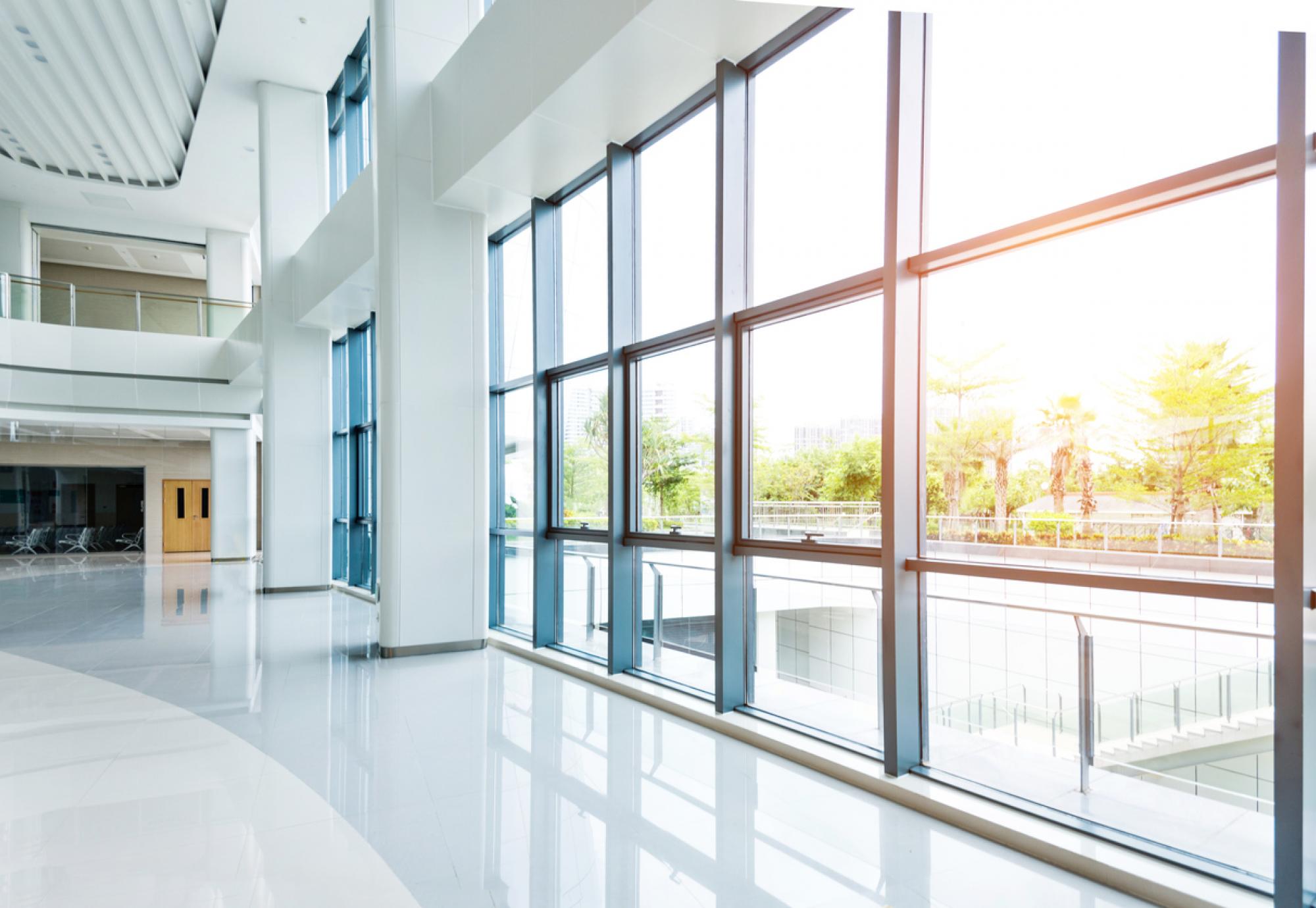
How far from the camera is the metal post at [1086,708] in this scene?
3.36m

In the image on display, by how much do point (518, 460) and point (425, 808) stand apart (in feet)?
15.9

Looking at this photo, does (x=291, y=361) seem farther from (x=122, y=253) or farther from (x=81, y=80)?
(x=122, y=253)

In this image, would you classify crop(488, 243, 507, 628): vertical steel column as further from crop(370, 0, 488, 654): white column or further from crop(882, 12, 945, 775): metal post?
crop(882, 12, 945, 775): metal post

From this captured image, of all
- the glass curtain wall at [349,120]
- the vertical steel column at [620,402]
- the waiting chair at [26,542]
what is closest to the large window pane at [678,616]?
the vertical steel column at [620,402]

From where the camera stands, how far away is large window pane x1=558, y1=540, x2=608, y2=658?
6898mm

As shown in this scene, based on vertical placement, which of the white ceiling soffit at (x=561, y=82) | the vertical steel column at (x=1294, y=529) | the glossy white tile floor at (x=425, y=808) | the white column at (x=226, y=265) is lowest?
the glossy white tile floor at (x=425, y=808)

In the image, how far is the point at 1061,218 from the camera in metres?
3.26

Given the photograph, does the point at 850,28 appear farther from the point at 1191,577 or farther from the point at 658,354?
the point at 1191,577

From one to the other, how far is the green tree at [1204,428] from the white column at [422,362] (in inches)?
229

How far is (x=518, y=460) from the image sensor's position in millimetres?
8148

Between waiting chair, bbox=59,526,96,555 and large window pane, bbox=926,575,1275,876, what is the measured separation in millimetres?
24179

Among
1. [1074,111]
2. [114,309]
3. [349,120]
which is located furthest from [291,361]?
[1074,111]

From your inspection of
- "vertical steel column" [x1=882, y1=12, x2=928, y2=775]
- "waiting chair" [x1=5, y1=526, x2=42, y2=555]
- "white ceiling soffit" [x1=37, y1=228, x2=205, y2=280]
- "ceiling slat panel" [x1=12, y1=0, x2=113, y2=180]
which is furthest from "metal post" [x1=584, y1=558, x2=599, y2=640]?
"waiting chair" [x1=5, y1=526, x2=42, y2=555]

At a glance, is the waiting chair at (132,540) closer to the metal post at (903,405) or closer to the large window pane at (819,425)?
the large window pane at (819,425)
